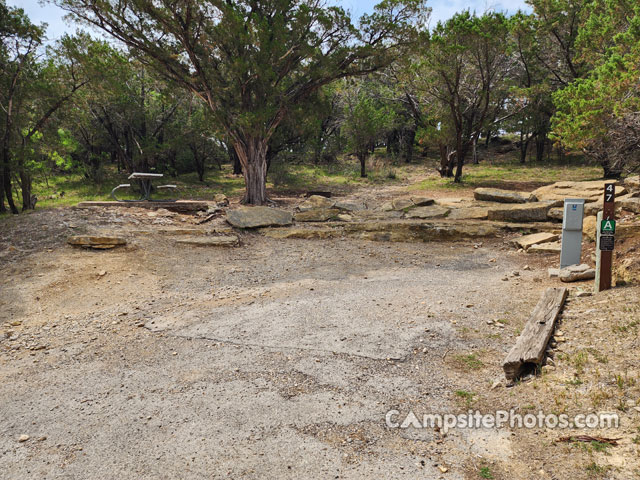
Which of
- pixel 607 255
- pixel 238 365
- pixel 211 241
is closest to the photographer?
pixel 238 365

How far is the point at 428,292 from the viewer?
5.51 meters

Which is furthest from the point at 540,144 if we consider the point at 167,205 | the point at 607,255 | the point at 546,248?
the point at 607,255

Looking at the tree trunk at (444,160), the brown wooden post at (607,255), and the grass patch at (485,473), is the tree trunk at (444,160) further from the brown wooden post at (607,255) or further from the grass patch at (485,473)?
the grass patch at (485,473)

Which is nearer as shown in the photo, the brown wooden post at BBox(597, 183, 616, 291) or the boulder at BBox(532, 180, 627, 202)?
the brown wooden post at BBox(597, 183, 616, 291)

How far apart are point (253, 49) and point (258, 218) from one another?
6.57 m

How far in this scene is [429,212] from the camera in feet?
37.7

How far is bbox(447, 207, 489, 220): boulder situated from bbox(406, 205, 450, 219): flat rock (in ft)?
0.68

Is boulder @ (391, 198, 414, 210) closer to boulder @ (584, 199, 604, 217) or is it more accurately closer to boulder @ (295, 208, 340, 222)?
boulder @ (295, 208, 340, 222)

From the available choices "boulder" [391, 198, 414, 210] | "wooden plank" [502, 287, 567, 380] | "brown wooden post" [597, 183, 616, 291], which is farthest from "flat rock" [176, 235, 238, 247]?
"brown wooden post" [597, 183, 616, 291]

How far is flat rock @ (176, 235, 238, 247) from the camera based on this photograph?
884 cm

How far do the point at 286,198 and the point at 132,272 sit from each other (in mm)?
11575

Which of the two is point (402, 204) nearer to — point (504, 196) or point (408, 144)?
point (504, 196)

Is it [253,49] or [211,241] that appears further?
[253,49]

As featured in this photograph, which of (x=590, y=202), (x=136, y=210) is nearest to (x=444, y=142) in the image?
(x=590, y=202)
